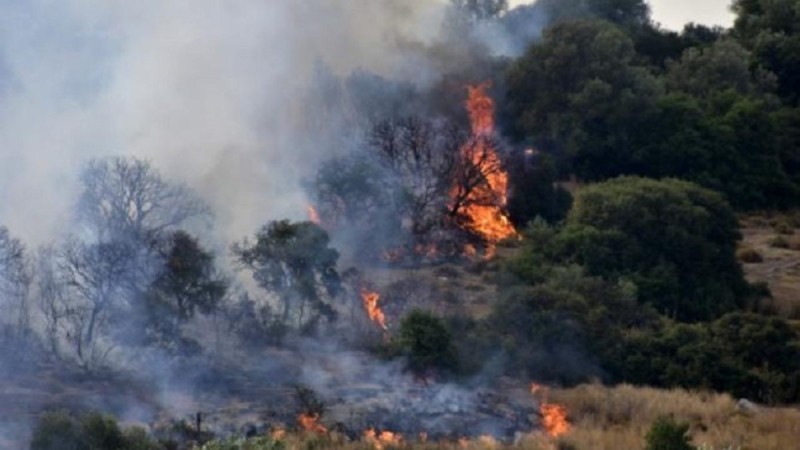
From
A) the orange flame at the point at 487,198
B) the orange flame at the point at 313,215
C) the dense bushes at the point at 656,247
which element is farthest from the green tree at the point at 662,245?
the orange flame at the point at 313,215

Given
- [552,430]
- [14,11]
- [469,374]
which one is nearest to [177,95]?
[14,11]

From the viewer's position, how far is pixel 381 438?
665 inches

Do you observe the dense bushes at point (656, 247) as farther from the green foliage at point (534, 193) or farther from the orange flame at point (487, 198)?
the green foliage at point (534, 193)

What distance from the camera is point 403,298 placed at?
23.6 meters

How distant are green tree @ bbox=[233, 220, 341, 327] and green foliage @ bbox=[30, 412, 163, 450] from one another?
6.14m

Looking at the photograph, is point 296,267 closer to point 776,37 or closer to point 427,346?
point 427,346

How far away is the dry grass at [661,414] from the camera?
Result: 55.7 feet

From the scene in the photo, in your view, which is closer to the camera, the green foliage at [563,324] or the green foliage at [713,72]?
the green foliage at [563,324]

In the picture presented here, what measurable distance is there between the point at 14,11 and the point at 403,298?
1034cm

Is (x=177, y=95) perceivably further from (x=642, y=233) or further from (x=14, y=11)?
(x=642, y=233)

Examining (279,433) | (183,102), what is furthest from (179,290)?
(183,102)

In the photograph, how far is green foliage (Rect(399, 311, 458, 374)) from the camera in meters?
19.1

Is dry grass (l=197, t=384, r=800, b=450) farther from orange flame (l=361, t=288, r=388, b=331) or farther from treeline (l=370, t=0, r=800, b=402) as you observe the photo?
orange flame (l=361, t=288, r=388, b=331)

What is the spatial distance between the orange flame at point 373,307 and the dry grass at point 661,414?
3.88 m
